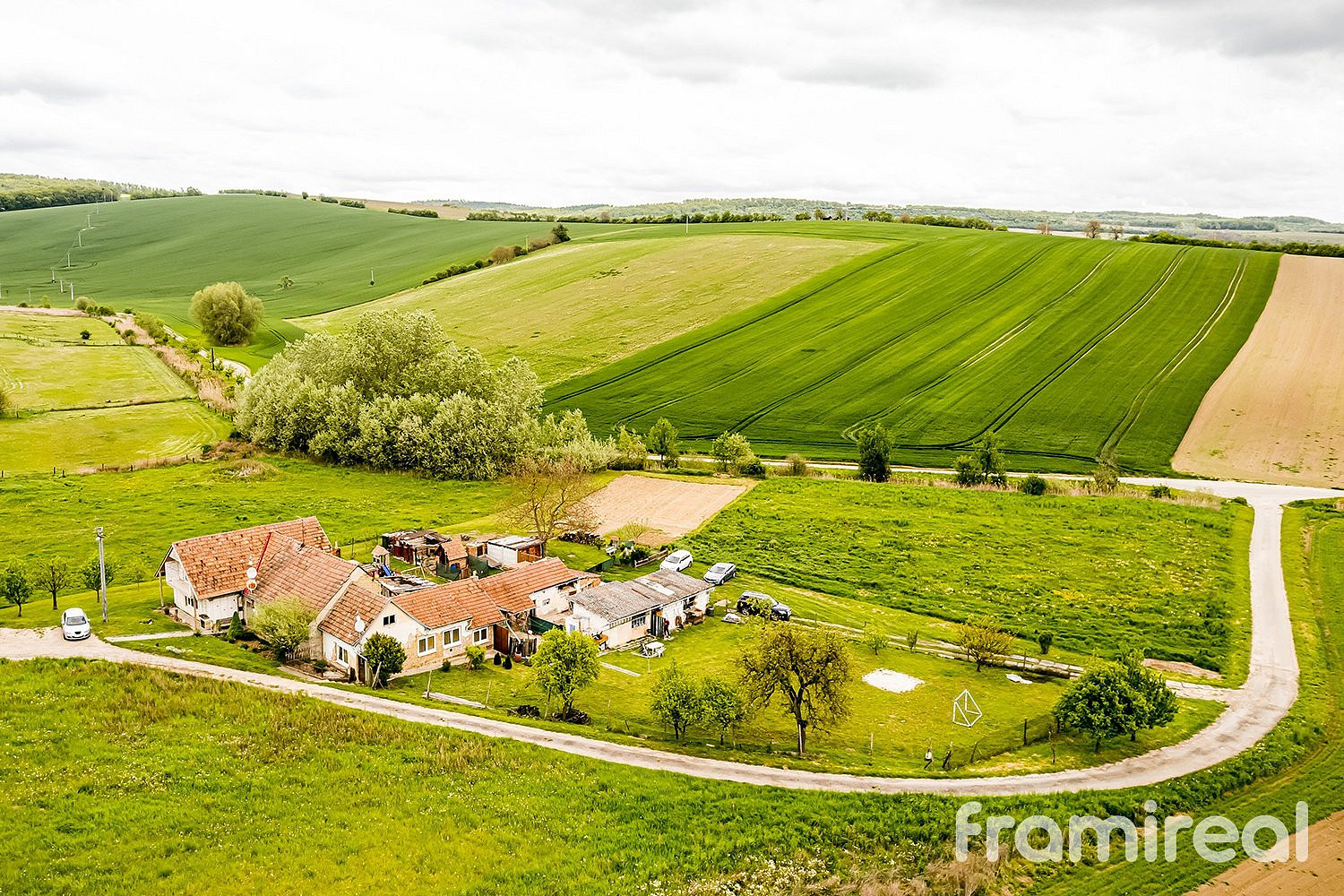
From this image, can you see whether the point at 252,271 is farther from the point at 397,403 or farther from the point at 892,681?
the point at 892,681

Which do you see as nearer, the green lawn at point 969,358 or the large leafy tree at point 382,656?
the large leafy tree at point 382,656

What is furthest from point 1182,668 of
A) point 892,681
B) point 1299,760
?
point 892,681

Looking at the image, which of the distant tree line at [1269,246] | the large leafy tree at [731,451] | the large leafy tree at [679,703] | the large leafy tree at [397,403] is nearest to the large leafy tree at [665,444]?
the large leafy tree at [731,451]

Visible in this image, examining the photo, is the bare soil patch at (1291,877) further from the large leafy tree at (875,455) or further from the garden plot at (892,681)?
the large leafy tree at (875,455)

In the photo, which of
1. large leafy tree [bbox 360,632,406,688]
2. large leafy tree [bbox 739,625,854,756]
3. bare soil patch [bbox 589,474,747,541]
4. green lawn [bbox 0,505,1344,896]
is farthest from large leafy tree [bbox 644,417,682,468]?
green lawn [bbox 0,505,1344,896]

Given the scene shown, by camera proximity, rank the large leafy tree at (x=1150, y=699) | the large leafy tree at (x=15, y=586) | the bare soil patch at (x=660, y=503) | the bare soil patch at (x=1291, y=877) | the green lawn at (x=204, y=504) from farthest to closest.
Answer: the bare soil patch at (x=660, y=503) < the green lawn at (x=204, y=504) < the large leafy tree at (x=15, y=586) < the large leafy tree at (x=1150, y=699) < the bare soil patch at (x=1291, y=877)

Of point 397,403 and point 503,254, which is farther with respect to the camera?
point 503,254

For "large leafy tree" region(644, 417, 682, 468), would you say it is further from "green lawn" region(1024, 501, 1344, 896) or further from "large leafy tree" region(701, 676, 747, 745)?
"green lawn" region(1024, 501, 1344, 896)
